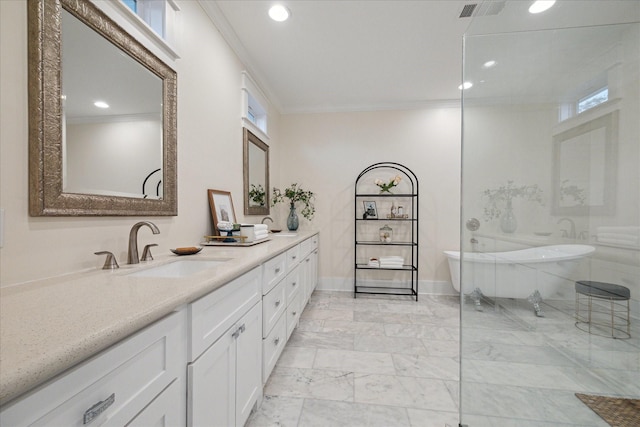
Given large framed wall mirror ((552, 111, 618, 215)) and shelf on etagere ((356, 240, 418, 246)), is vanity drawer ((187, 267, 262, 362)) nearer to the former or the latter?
large framed wall mirror ((552, 111, 618, 215))

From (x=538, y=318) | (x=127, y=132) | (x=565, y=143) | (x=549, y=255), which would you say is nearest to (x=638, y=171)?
(x=565, y=143)

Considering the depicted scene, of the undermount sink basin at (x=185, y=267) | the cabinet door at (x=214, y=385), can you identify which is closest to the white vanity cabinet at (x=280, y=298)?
the undermount sink basin at (x=185, y=267)

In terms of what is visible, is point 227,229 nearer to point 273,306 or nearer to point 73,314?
point 273,306

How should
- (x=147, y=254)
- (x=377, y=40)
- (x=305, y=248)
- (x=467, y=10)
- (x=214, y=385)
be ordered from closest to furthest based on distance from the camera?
(x=214, y=385), (x=147, y=254), (x=467, y=10), (x=377, y=40), (x=305, y=248)

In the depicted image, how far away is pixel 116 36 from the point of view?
117 centimetres

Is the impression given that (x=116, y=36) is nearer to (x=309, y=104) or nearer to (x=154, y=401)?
(x=154, y=401)

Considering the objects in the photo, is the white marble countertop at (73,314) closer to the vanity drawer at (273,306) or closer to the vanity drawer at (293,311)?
the vanity drawer at (273,306)

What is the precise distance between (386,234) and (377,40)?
221cm

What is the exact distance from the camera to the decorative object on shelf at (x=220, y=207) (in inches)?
77.3

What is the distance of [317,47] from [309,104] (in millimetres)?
1279

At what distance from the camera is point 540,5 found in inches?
60.5

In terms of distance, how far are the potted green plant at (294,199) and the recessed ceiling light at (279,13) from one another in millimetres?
1945

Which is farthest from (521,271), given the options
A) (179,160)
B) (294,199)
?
(294,199)

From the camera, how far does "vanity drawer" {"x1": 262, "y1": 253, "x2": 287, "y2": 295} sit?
1.49m
